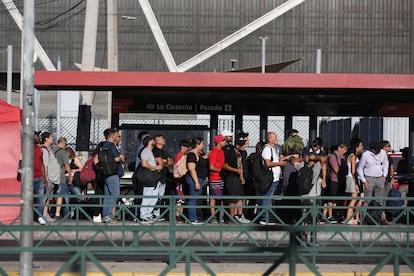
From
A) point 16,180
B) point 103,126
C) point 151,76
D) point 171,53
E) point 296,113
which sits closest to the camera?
point 16,180

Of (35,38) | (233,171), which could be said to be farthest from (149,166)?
(35,38)

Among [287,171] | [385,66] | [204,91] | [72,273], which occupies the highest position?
[385,66]

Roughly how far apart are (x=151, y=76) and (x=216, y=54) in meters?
31.8

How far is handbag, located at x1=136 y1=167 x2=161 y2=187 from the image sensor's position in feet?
51.7

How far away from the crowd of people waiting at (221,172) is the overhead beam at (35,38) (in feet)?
99.9

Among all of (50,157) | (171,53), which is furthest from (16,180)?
(171,53)

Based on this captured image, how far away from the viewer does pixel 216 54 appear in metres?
48.1

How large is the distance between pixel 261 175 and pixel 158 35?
32.7 metres

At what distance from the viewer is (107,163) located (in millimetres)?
15445

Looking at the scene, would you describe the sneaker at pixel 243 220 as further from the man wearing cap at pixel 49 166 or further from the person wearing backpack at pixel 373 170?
the man wearing cap at pixel 49 166

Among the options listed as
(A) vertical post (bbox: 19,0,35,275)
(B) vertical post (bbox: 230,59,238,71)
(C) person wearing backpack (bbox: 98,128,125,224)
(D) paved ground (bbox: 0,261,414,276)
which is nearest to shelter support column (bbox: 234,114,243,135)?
(C) person wearing backpack (bbox: 98,128,125,224)

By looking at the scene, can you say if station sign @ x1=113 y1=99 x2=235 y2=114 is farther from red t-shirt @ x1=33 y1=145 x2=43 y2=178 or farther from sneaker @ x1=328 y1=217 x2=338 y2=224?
sneaker @ x1=328 y1=217 x2=338 y2=224

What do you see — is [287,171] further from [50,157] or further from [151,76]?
[50,157]

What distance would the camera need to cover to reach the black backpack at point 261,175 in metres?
15.4
